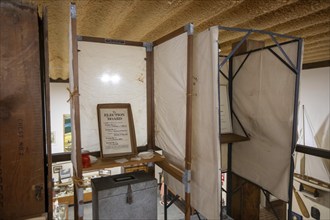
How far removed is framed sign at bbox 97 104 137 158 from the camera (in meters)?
2.39

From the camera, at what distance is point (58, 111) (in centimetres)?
803

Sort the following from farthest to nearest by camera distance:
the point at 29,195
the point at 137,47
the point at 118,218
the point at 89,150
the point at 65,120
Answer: the point at 65,120 < the point at 137,47 < the point at 89,150 < the point at 118,218 < the point at 29,195

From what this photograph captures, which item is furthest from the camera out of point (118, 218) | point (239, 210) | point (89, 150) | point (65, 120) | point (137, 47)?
point (65, 120)

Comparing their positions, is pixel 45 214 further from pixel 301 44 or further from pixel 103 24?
pixel 301 44

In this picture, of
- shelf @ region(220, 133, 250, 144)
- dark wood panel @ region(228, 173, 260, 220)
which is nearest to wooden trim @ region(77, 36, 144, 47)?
shelf @ region(220, 133, 250, 144)

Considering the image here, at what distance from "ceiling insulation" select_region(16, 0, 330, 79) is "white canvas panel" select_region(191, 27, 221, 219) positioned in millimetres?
465

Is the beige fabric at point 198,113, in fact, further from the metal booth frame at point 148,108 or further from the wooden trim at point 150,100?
the wooden trim at point 150,100

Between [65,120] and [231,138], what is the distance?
694cm

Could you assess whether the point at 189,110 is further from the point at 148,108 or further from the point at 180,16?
the point at 180,16

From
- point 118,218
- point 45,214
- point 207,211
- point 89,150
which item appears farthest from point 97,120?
point 207,211

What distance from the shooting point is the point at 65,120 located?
805 cm

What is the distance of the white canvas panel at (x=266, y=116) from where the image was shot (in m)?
2.35

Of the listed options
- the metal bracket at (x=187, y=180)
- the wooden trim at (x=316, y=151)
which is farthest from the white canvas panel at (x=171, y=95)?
the wooden trim at (x=316, y=151)

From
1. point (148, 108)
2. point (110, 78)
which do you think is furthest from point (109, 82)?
point (148, 108)
